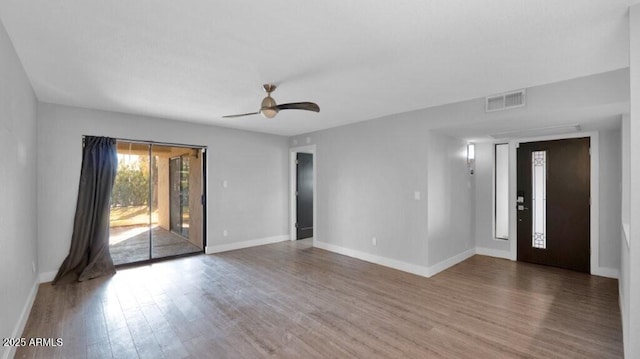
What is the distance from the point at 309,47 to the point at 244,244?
181 inches

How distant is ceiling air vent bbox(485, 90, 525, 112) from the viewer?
3.33 meters

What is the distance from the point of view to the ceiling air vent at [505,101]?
3326 millimetres

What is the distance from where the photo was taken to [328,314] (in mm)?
3047

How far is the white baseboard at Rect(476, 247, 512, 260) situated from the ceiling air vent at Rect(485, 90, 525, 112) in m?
2.96

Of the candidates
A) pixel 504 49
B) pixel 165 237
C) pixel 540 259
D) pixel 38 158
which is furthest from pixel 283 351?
pixel 165 237

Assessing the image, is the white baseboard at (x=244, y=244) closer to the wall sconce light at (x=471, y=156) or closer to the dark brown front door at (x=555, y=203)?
the wall sconce light at (x=471, y=156)

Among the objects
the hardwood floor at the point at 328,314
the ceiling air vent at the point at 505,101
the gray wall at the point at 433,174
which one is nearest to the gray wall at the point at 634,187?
the hardwood floor at the point at 328,314

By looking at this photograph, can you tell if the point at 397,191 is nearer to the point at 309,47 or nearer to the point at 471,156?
the point at 471,156

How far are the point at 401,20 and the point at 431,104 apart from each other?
2.32m

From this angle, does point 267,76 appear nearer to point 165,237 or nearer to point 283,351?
point 283,351

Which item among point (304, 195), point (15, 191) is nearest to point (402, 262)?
point (304, 195)

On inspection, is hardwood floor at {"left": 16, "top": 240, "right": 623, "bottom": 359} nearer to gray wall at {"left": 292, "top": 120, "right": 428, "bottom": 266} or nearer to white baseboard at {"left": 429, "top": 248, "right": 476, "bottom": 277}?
white baseboard at {"left": 429, "top": 248, "right": 476, "bottom": 277}

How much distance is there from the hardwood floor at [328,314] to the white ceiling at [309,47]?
2.47 meters

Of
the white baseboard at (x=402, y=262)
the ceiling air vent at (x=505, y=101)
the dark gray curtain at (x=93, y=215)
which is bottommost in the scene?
the white baseboard at (x=402, y=262)
